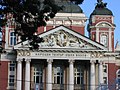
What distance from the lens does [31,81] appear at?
A: 58625mm

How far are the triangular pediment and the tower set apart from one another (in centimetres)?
497

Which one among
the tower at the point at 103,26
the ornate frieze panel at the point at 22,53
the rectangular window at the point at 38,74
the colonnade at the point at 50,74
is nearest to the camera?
the colonnade at the point at 50,74

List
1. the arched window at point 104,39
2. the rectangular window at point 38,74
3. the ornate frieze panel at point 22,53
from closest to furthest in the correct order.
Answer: the ornate frieze panel at point 22,53, the rectangular window at point 38,74, the arched window at point 104,39

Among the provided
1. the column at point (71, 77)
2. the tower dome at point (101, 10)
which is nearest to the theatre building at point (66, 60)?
the column at point (71, 77)

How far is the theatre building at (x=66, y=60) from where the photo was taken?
188ft

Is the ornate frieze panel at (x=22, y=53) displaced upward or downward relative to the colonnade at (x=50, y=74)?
upward

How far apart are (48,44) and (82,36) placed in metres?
4.63

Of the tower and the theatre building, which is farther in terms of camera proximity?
the tower

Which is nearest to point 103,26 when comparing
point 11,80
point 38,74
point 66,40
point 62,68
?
point 66,40

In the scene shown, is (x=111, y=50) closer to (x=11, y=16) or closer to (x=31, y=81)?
(x=31, y=81)

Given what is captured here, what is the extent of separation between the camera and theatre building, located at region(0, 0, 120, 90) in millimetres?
57406

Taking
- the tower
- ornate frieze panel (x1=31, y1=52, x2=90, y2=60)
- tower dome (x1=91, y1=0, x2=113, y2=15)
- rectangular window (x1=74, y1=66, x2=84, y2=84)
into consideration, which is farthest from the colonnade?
tower dome (x1=91, y1=0, x2=113, y2=15)

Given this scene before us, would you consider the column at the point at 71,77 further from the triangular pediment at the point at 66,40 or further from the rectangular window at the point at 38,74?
the rectangular window at the point at 38,74

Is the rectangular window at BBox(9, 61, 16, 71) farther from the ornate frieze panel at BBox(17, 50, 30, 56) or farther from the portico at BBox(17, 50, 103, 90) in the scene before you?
the ornate frieze panel at BBox(17, 50, 30, 56)
